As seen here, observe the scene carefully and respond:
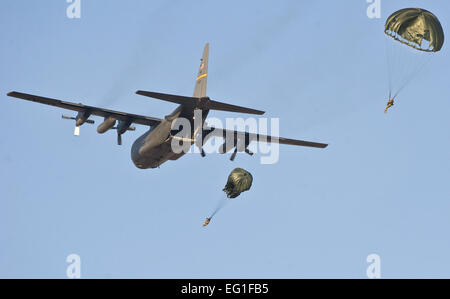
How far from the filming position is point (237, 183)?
40.1m

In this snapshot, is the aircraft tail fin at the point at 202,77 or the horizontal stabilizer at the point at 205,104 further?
the aircraft tail fin at the point at 202,77

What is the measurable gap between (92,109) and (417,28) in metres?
19.2

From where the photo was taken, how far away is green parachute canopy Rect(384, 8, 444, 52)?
36.0 metres

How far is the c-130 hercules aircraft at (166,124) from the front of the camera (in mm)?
38344

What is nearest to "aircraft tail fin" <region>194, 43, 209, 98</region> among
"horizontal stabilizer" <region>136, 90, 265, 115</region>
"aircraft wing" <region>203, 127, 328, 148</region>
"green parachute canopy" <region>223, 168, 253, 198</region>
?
"horizontal stabilizer" <region>136, 90, 265, 115</region>

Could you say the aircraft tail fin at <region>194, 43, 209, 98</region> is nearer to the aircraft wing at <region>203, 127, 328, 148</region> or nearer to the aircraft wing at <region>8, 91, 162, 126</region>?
the aircraft wing at <region>203, 127, 328, 148</region>

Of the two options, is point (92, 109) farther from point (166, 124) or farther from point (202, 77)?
point (202, 77)

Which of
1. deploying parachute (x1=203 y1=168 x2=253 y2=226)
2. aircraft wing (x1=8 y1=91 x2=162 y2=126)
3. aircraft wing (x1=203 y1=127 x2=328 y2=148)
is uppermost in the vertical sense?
aircraft wing (x1=8 y1=91 x2=162 y2=126)

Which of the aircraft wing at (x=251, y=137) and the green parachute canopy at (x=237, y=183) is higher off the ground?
the aircraft wing at (x=251, y=137)

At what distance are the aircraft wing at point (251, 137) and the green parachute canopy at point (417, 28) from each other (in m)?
11.9

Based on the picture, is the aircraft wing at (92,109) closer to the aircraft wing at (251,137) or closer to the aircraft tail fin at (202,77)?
the aircraft wing at (251,137)

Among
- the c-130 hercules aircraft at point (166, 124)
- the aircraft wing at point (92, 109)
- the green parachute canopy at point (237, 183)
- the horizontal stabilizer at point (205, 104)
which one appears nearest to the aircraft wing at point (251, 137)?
the c-130 hercules aircraft at point (166, 124)
